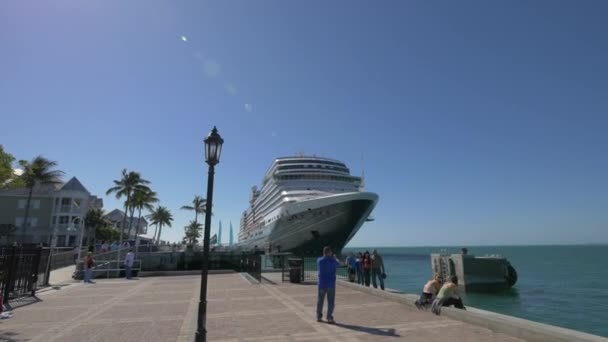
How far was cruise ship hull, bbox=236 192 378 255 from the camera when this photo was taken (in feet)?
125

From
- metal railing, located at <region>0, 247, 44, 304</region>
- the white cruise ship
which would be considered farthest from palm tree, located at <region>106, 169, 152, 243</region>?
metal railing, located at <region>0, 247, 44, 304</region>

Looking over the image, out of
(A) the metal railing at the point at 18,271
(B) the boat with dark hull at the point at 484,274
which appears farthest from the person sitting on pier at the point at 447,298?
(B) the boat with dark hull at the point at 484,274

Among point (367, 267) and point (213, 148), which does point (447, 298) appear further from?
point (213, 148)

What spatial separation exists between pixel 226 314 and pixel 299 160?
44.8 m

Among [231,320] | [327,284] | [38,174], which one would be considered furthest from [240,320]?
[38,174]

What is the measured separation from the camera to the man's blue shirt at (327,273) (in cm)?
819

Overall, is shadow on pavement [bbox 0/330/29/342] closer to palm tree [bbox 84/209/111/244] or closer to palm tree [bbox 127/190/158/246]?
palm tree [bbox 127/190/158/246]

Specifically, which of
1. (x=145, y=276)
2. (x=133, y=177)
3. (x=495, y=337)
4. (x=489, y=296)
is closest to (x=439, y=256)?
(x=489, y=296)

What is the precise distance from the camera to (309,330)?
7359 millimetres

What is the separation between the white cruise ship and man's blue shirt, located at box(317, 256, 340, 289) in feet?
96.9

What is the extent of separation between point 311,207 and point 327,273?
30.5 metres

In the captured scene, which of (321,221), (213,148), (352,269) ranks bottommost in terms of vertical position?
(352,269)

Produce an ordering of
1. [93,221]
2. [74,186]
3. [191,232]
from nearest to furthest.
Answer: [74,186], [93,221], [191,232]

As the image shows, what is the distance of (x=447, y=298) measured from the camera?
8.81 m
